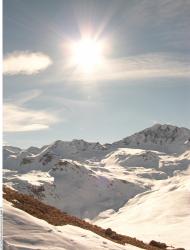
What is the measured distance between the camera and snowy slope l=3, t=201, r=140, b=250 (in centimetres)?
1953

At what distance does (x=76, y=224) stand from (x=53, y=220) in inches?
76.4

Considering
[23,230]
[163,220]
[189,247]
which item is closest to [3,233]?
[23,230]

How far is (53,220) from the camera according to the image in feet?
87.7

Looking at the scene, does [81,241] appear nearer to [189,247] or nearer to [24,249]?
[24,249]

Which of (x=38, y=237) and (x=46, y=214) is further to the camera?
(x=46, y=214)

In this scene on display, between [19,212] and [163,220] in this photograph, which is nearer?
[19,212]

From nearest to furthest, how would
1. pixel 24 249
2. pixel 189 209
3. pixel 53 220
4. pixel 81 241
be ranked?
pixel 24 249, pixel 81 241, pixel 53 220, pixel 189 209

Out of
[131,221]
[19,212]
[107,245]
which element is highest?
[19,212]

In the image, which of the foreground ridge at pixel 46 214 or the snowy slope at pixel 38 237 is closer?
the snowy slope at pixel 38 237

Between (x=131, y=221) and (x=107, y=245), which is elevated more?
(x=107, y=245)

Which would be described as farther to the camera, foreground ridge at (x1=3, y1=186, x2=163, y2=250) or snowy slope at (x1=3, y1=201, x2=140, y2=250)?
foreground ridge at (x1=3, y1=186, x2=163, y2=250)

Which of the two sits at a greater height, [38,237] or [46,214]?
[46,214]

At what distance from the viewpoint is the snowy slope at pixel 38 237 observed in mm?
19531

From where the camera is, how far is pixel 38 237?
67.0ft
